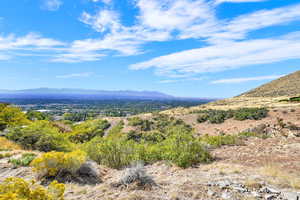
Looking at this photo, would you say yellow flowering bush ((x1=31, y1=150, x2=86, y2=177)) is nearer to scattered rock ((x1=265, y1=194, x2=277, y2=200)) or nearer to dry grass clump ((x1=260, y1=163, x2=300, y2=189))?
scattered rock ((x1=265, y1=194, x2=277, y2=200))

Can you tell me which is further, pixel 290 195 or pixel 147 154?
pixel 147 154

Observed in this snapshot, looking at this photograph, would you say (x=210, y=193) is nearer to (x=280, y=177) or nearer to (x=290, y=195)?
(x=290, y=195)

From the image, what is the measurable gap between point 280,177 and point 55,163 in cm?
660

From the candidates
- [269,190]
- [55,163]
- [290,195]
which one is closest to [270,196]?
[269,190]

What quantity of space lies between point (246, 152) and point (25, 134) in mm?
13122

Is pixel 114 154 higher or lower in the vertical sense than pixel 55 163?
lower

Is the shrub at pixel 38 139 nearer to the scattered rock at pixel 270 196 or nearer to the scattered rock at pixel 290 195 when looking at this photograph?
the scattered rock at pixel 270 196

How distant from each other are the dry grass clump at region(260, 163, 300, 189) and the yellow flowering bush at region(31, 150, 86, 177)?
5690mm

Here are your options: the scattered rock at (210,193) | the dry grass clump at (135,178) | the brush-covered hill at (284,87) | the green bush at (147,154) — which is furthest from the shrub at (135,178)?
the brush-covered hill at (284,87)

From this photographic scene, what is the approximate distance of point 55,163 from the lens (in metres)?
6.45

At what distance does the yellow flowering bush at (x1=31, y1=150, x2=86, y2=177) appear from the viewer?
20.9 ft

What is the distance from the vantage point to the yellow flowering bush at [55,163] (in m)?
6.36

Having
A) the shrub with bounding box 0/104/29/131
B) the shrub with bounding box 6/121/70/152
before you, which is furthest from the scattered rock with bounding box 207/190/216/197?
the shrub with bounding box 0/104/29/131

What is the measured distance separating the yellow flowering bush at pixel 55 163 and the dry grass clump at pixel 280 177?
5.69 metres
